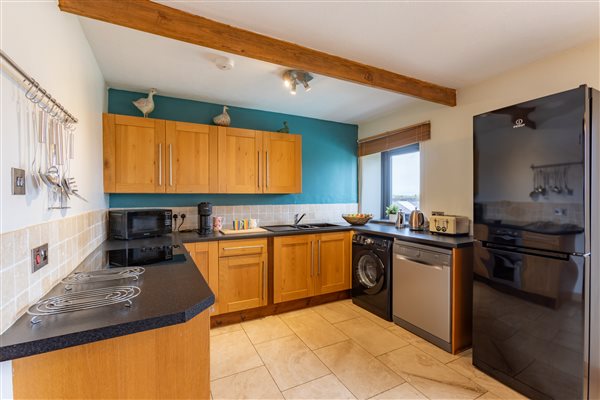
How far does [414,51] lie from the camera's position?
2.02m

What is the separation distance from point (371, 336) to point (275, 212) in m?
1.79

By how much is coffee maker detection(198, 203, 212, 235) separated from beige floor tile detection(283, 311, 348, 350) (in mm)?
1275

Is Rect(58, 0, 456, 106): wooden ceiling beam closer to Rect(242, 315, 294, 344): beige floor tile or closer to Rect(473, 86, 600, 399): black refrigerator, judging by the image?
Rect(473, 86, 600, 399): black refrigerator

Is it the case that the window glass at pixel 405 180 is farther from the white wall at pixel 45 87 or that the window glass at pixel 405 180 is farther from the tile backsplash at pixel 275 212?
the white wall at pixel 45 87

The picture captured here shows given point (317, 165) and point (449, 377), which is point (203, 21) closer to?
point (317, 165)

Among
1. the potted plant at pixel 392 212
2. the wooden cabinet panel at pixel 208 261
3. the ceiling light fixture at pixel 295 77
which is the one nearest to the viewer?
the ceiling light fixture at pixel 295 77

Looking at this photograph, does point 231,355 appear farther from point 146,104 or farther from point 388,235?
point 146,104

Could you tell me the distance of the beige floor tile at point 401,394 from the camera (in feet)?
5.75

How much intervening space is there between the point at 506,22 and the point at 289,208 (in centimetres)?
270

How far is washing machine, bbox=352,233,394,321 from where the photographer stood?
2.78 metres

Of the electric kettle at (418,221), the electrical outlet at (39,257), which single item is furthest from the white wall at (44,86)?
the electric kettle at (418,221)

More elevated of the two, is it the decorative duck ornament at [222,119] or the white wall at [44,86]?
the decorative duck ornament at [222,119]

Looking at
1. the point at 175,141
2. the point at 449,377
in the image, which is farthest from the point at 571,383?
the point at 175,141

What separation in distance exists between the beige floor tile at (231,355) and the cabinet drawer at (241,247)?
0.75 metres
